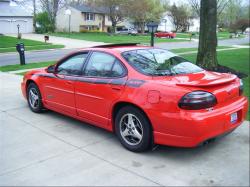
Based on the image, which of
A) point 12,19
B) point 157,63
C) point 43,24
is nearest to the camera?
point 157,63

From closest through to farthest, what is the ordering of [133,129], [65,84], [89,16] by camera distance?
[133,129] < [65,84] < [89,16]

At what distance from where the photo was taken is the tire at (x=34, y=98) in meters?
6.88

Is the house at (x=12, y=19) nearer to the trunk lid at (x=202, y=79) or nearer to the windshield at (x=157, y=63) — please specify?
the windshield at (x=157, y=63)

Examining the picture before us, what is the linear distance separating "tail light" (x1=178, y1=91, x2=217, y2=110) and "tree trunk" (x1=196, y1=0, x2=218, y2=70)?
6.90 m

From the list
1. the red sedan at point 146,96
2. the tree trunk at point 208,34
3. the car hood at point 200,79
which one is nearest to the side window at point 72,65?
the red sedan at point 146,96

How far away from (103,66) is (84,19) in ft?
204

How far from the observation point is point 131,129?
4.87 meters

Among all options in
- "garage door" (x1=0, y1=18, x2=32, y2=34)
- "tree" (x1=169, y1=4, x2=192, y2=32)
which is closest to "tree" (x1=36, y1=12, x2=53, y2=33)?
"garage door" (x1=0, y1=18, x2=32, y2=34)

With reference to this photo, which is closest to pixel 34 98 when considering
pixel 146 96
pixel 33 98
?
pixel 33 98

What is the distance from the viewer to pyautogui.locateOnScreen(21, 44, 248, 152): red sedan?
4.29m

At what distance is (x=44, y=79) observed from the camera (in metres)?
6.60

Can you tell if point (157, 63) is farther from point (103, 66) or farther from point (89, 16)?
point (89, 16)

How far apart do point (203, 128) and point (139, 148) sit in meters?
0.99

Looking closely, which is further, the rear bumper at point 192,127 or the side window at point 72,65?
the side window at point 72,65
